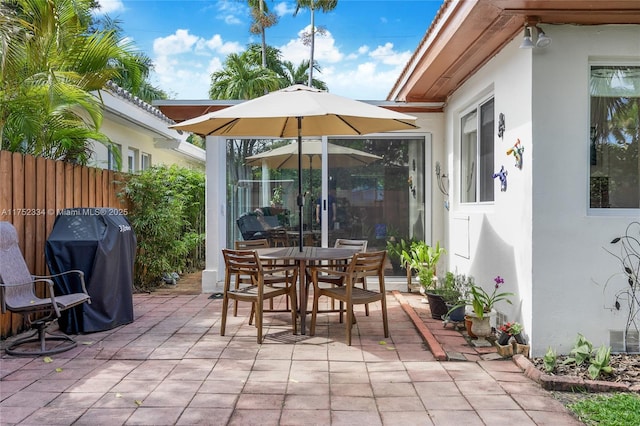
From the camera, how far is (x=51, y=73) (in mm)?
4828

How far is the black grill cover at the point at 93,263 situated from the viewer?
479 cm

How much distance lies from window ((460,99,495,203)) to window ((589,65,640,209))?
123 centimetres

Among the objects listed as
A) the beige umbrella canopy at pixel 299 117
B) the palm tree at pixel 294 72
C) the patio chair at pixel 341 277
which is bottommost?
the patio chair at pixel 341 277

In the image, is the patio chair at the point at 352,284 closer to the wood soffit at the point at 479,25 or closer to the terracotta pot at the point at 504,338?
the terracotta pot at the point at 504,338

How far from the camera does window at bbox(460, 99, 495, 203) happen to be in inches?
210

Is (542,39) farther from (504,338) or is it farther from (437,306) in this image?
(437,306)

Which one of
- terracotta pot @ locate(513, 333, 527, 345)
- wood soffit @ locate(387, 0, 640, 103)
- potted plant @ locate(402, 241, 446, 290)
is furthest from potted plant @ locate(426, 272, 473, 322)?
wood soffit @ locate(387, 0, 640, 103)

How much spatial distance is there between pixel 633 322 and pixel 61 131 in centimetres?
581

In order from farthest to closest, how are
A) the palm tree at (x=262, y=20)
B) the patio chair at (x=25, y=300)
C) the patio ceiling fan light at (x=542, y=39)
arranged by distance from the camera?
the palm tree at (x=262, y=20) → the patio chair at (x=25, y=300) → the patio ceiling fan light at (x=542, y=39)

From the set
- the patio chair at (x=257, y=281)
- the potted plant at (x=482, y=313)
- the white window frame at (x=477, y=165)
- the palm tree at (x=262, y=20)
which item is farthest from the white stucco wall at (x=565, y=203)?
the palm tree at (x=262, y=20)

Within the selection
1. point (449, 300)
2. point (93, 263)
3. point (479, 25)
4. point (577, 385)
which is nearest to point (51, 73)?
point (93, 263)

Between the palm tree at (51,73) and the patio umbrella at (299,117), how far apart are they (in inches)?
52.1

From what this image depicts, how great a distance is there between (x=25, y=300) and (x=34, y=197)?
116 cm

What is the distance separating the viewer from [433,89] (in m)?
6.36
